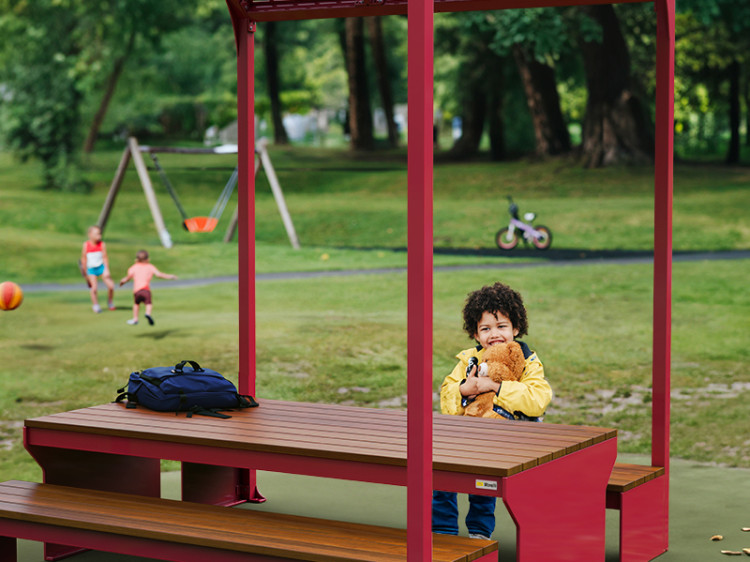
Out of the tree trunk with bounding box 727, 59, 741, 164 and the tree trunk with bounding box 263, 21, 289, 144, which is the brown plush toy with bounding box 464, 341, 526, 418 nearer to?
the tree trunk with bounding box 727, 59, 741, 164

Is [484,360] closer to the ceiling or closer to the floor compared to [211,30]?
closer to the floor

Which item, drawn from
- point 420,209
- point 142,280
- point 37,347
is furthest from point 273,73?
point 420,209

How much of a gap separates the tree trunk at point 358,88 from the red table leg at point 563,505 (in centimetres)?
2021

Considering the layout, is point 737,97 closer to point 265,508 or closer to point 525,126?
point 525,126

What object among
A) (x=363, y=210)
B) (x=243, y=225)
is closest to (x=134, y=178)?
(x=363, y=210)

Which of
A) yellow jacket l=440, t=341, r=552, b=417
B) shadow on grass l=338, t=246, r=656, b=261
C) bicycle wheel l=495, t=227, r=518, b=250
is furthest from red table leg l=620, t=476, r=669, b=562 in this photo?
bicycle wheel l=495, t=227, r=518, b=250

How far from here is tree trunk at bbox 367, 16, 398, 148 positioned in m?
25.9

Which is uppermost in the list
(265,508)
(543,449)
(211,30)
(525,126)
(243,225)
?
(211,30)

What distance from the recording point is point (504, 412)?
552 cm

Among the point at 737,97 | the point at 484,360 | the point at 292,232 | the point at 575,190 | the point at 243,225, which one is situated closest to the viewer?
the point at 484,360

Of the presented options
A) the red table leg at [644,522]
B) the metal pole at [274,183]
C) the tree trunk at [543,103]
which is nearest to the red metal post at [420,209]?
the red table leg at [644,522]

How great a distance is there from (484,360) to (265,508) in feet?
5.98

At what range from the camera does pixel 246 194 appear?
255 inches

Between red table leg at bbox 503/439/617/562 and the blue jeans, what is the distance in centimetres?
56
